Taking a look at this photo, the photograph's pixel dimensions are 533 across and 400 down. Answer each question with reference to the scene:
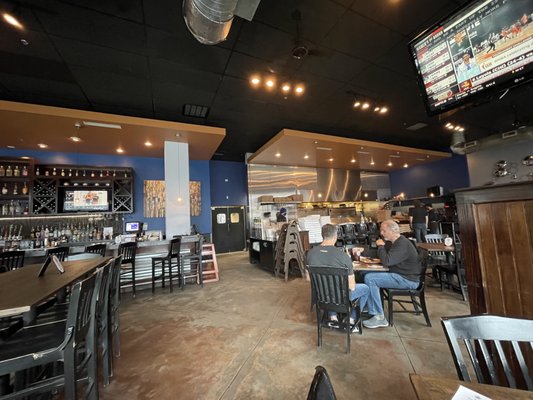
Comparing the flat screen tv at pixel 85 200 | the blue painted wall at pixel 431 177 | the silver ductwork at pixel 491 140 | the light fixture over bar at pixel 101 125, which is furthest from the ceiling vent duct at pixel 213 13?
the blue painted wall at pixel 431 177

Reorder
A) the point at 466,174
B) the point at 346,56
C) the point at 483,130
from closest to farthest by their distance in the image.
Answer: the point at 346,56 < the point at 483,130 < the point at 466,174

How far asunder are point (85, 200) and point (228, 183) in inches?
188

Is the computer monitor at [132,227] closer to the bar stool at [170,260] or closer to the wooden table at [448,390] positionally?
the bar stool at [170,260]

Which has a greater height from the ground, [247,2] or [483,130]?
[483,130]

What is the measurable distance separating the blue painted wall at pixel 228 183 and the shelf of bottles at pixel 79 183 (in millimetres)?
3195

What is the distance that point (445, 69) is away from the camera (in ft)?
7.04

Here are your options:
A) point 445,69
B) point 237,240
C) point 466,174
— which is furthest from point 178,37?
point 466,174

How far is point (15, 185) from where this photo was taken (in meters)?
5.68

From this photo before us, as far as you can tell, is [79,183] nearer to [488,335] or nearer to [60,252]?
[60,252]

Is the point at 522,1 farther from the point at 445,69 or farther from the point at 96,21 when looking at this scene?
the point at 96,21

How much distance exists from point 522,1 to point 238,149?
7194mm

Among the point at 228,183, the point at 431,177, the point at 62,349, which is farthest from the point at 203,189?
the point at 431,177

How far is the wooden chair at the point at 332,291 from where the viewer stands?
2381mm

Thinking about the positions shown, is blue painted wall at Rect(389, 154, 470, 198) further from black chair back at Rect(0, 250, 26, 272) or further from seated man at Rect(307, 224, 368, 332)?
black chair back at Rect(0, 250, 26, 272)
